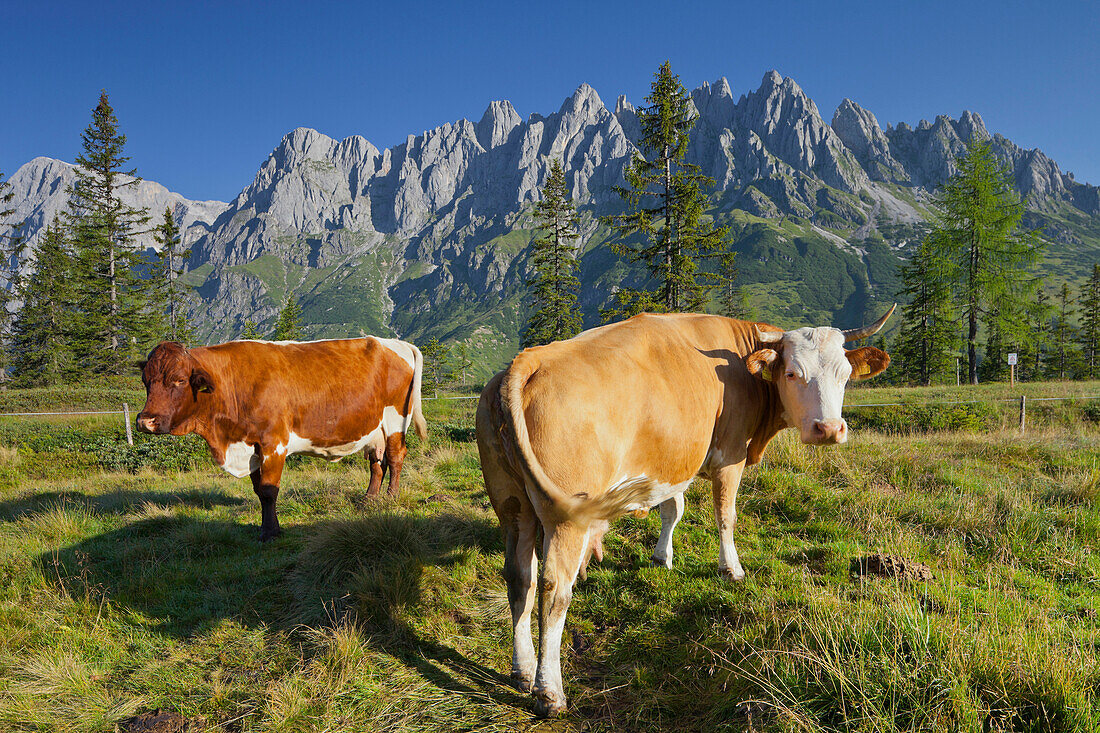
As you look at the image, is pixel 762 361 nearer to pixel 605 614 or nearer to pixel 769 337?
pixel 769 337

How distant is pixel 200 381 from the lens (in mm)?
5742

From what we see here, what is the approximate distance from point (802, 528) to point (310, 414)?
20.3 ft

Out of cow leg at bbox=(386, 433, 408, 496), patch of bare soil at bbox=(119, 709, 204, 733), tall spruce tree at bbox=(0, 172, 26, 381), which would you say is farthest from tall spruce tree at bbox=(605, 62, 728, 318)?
tall spruce tree at bbox=(0, 172, 26, 381)

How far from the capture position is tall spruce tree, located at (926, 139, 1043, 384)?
30641 millimetres

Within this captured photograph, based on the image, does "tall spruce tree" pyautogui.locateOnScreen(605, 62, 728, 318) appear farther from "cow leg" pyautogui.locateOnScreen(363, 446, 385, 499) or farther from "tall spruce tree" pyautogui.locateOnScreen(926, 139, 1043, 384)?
"tall spruce tree" pyautogui.locateOnScreen(926, 139, 1043, 384)

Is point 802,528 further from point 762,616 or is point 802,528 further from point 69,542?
point 69,542

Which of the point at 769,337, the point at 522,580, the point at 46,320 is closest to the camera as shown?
the point at 522,580

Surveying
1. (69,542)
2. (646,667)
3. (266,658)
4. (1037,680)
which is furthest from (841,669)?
(69,542)

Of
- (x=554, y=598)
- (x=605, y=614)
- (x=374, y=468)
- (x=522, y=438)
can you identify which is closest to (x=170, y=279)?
(x=374, y=468)

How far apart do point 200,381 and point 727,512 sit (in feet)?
19.4

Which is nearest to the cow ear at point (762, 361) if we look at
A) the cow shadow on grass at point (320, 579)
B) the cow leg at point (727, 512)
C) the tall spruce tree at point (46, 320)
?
the cow leg at point (727, 512)

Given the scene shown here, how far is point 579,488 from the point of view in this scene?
9.91 feet

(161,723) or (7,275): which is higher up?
(7,275)

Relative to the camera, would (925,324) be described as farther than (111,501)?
Yes
